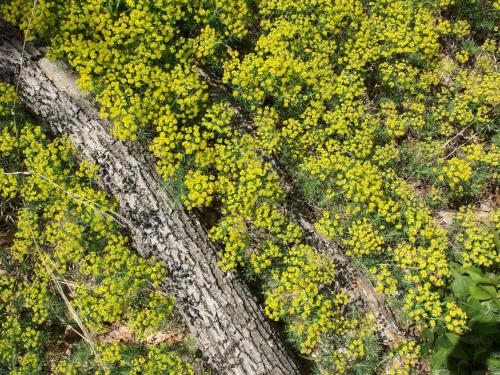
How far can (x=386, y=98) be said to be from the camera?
20.7 ft

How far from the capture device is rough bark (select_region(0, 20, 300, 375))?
5223 mm

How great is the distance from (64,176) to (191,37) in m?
2.94

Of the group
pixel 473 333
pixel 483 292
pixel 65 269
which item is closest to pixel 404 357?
pixel 473 333

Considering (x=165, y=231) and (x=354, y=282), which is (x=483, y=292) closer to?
(x=354, y=282)

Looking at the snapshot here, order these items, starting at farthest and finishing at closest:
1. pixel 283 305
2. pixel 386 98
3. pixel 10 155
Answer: pixel 386 98 < pixel 10 155 < pixel 283 305

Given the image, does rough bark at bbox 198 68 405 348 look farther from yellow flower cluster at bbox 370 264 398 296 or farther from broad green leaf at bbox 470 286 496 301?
broad green leaf at bbox 470 286 496 301

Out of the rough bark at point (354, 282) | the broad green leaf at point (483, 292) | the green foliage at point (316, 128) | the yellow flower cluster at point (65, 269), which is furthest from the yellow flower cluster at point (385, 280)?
the yellow flower cluster at point (65, 269)

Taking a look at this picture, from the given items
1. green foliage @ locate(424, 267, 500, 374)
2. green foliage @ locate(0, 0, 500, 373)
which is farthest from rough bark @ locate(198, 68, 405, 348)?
green foliage @ locate(424, 267, 500, 374)

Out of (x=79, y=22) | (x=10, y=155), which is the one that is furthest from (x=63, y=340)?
(x=79, y=22)

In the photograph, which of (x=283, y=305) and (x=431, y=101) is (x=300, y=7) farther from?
(x=283, y=305)

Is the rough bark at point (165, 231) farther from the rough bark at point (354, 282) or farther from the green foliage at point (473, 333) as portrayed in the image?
the green foliage at point (473, 333)

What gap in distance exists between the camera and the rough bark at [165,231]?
5.22m

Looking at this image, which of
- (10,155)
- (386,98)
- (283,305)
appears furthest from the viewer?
(386,98)

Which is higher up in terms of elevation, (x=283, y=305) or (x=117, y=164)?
(x=117, y=164)
